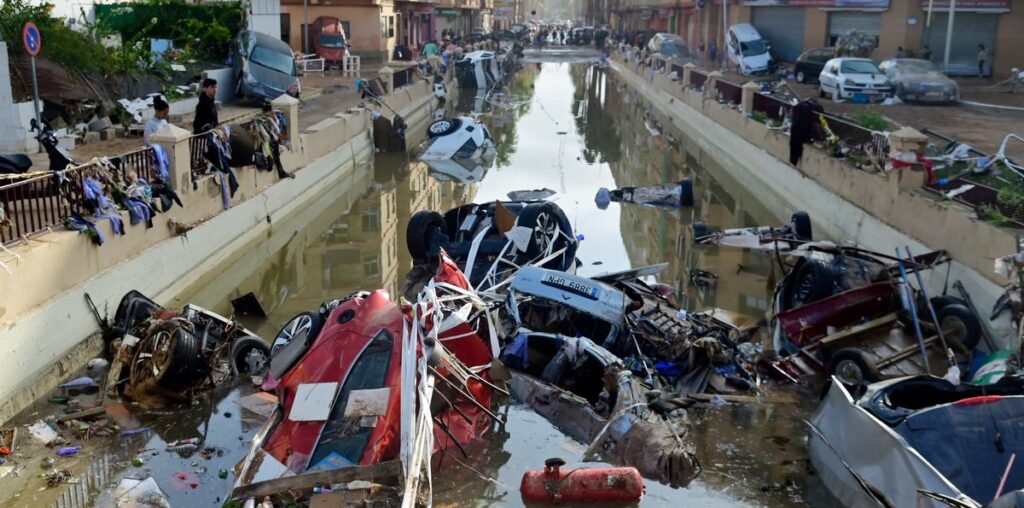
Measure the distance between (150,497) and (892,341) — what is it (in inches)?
335

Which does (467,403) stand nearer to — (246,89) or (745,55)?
(246,89)

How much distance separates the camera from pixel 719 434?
1072 cm

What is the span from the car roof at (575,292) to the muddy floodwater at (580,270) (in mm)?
1606

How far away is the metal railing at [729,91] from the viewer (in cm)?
3085

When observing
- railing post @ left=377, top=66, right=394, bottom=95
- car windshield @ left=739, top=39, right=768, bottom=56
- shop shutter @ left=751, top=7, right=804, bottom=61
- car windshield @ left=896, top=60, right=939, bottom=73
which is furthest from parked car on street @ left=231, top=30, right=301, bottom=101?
shop shutter @ left=751, top=7, right=804, bottom=61

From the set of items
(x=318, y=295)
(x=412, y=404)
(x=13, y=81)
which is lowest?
(x=318, y=295)

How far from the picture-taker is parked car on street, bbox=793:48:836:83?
39.0 m

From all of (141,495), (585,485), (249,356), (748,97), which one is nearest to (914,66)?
(748,97)

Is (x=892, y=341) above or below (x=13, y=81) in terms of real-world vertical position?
below

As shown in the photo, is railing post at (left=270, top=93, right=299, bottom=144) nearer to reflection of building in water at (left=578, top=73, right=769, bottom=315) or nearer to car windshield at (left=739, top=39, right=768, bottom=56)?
reflection of building in water at (left=578, top=73, right=769, bottom=315)

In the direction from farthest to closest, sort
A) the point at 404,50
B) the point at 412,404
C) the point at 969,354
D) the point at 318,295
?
the point at 404,50, the point at 318,295, the point at 969,354, the point at 412,404

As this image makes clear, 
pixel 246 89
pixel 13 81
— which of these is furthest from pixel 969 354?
pixel 246 89

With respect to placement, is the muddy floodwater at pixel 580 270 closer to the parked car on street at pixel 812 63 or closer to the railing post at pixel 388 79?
the railing post at pixel 388 79

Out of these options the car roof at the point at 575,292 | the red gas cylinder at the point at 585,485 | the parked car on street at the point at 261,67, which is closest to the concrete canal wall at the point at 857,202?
the car roof at the point at 575,292
